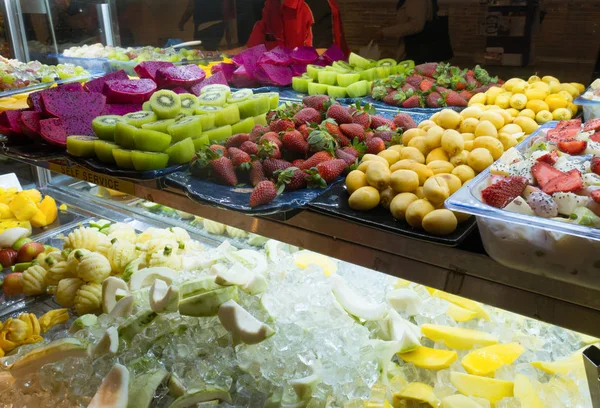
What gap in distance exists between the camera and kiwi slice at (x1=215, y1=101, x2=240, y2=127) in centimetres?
170

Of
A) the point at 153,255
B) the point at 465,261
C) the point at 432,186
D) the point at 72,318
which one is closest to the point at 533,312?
the point at 465,261

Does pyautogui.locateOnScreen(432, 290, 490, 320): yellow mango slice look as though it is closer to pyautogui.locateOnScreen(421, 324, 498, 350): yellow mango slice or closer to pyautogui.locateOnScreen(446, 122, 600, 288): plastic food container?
pyautogui.locateOnScreen(421, 324, 498, 350): yellow mango slice

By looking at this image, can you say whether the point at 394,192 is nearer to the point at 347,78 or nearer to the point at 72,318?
the point at 72,318

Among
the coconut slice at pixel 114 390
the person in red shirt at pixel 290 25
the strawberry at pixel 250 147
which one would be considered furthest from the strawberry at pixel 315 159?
the person in red shirt at pixel 290 25

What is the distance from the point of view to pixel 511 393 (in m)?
1.22

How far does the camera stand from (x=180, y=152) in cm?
151

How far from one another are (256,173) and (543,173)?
0.67 meters

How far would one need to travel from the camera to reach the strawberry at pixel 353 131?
4.94 feet

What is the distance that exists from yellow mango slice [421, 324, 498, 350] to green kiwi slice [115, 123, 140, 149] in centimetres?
95

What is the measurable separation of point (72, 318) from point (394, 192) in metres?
1.32

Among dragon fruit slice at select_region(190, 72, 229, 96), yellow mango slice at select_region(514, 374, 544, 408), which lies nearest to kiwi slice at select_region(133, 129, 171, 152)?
dragon fruit slice at select_region(190, 72, 229, 96)

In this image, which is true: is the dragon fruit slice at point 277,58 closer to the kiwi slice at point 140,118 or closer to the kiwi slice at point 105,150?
the kiwi slice at point 140,118

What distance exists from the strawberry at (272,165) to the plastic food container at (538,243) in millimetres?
529

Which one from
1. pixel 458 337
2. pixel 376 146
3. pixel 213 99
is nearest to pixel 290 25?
pixel 213 99
